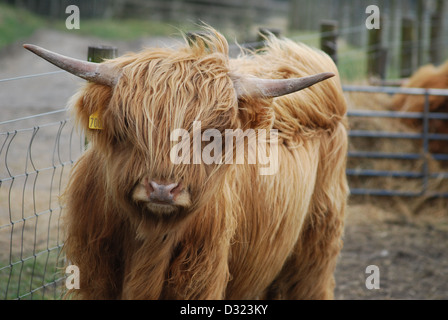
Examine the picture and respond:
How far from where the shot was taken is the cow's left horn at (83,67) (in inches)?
101

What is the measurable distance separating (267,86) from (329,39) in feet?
Answer: 15.1

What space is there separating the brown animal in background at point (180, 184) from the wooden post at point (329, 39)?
3.29 meters

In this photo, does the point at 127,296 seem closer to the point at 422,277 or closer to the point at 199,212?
the point at 199,212

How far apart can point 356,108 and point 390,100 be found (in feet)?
2.00

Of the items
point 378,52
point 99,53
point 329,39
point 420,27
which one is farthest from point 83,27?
point 99,53

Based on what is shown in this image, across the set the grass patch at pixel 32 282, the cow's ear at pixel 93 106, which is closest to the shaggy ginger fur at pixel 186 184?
the cow's ear at pixel 93 106

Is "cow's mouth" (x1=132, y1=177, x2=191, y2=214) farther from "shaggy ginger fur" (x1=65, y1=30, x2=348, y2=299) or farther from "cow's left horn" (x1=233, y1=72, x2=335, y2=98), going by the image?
"cow's left horn" (x1=233, y1=72, x2=335, y2=98)

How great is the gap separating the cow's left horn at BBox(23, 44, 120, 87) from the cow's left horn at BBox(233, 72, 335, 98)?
22.9 inches

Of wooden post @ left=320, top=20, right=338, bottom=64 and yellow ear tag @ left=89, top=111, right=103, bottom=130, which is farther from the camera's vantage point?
wooden post @ left=320, top=20, right=338, bottom=64

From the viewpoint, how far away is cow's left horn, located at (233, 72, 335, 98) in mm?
2668

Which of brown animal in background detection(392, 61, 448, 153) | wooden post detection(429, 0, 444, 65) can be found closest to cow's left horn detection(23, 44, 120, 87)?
brown animal in background detection(392, 61, 448, 153)

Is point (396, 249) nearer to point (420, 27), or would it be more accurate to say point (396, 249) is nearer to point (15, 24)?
point (420, 27)

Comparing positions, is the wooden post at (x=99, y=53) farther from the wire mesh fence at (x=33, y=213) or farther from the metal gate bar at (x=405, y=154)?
the metal gate bar at (x=405, y=154)
